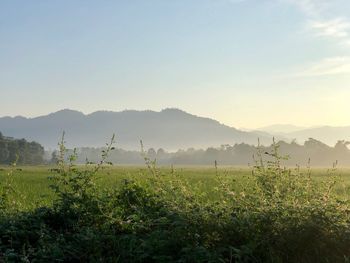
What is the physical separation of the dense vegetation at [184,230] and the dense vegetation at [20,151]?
107 metres

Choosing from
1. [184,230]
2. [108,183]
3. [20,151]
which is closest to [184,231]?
[184,230]

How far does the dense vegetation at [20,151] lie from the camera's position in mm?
122125

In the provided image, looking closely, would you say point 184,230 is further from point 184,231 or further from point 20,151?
point 20,151

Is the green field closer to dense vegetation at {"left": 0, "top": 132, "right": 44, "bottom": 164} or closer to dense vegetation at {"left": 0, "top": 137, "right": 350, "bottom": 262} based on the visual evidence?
dense vegetation at {"left": 0, "top": 137, "right": 350, "bottom": 262}

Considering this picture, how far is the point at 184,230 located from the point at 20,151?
12673cm

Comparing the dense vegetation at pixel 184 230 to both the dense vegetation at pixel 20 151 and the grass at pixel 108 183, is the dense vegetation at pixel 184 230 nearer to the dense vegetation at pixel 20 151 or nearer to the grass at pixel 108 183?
the grass at pixel 108 183

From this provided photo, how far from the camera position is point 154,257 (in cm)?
860

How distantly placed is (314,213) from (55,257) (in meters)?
4.63

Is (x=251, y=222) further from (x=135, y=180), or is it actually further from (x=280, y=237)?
(x=135, y=180)

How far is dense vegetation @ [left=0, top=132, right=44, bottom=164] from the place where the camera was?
12212 centimetres

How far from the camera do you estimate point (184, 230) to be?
9.19 metres

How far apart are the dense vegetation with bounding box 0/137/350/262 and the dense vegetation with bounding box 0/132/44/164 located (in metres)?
107

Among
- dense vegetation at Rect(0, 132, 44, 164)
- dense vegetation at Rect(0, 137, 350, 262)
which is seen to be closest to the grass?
dense vegetation at Rect(0, 137, 350, 262)

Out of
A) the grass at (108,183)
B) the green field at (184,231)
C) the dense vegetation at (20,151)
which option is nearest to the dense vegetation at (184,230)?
the green field at (184,231)
